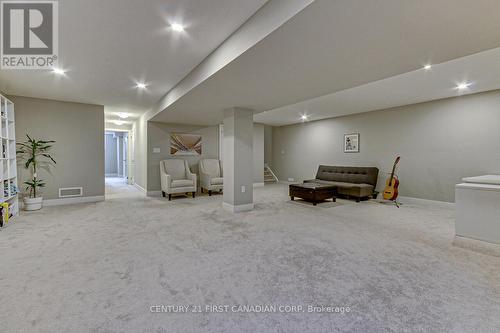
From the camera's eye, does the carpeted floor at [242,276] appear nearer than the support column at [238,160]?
Yes

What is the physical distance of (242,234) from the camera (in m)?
3.33

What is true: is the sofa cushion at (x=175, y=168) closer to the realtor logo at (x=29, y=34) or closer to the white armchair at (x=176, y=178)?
the white armchair at (x=176, y=178)

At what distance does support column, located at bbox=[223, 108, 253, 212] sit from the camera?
4.66 m

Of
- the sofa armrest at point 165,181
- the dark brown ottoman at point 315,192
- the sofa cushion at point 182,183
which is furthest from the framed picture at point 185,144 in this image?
the dark brown ottoman at point 315,192

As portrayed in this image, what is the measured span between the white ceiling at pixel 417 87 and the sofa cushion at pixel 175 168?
10.6 feet

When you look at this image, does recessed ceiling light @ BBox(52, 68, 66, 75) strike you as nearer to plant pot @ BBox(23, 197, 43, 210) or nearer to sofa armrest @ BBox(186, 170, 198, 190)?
plant pot @ BBox(23, 197, 43, 210)

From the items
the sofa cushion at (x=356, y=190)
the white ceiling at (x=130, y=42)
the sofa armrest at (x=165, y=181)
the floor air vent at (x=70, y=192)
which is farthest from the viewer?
the sofa armrest at (x=165, y=181)

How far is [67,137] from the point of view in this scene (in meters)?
5.38

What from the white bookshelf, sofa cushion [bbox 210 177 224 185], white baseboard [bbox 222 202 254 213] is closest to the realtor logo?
the white bookshelf

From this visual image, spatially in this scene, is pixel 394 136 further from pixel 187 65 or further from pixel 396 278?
pixel 187 65

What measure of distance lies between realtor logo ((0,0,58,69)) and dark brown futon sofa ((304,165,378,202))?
5.95 m

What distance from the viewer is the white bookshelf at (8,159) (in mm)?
3887

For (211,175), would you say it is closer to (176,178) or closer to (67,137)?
(176,178)

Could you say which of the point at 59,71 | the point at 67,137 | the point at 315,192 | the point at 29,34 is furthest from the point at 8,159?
the point at 315,192
